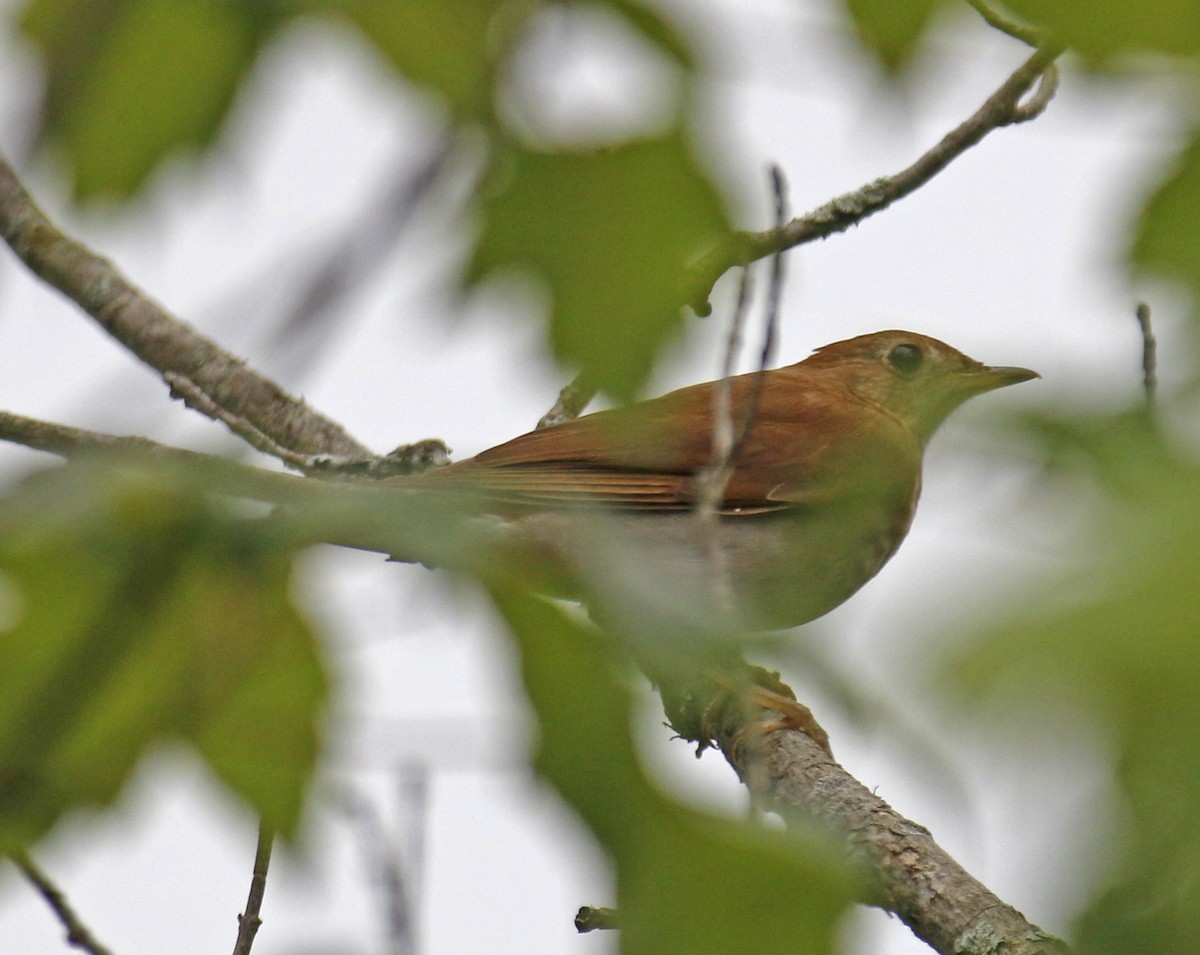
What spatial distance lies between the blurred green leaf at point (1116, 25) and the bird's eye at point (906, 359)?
18.5 ft

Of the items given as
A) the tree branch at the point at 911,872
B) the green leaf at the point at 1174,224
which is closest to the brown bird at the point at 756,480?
the tree branch at the point at 911,872

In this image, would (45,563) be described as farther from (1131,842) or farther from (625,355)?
(1131,842)

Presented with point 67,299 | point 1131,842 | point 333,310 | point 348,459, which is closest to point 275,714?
point 333,310

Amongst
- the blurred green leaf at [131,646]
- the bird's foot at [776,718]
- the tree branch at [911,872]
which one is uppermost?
the bird's foot at [776,718]

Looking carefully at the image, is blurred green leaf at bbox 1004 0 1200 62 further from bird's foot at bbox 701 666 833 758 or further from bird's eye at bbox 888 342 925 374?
bird's eye at bbox 888 342 925 374

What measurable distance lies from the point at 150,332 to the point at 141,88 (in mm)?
3301

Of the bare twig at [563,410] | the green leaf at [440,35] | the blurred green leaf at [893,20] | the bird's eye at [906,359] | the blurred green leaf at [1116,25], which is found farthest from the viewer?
the bird's eye at [906,359]

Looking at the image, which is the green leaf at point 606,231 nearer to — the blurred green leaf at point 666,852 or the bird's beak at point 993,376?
the blurred green leaf at point 666,852

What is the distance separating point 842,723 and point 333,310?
2.97 ft

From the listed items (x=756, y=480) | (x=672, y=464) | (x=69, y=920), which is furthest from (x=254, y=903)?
(x=756, y=480)

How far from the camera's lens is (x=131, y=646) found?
134 cm

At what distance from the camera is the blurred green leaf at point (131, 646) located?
136cm

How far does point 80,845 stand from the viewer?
2.21 meters

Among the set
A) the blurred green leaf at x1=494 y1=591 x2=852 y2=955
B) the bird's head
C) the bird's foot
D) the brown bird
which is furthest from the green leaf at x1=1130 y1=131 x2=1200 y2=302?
the bird's head
